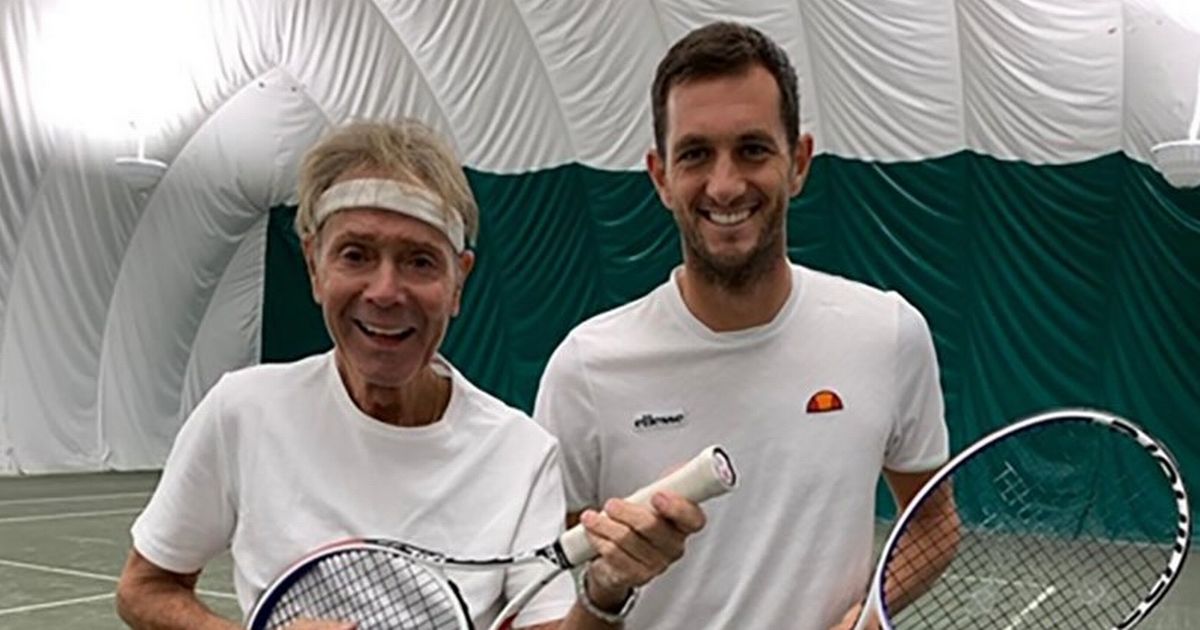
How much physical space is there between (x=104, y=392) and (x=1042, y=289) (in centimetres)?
1087

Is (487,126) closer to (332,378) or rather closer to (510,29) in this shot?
(510,29)

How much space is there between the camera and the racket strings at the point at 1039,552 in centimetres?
220

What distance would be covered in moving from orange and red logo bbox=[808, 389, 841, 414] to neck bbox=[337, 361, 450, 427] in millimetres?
574

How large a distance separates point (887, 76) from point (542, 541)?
896 centimetres

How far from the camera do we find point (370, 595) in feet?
6.03

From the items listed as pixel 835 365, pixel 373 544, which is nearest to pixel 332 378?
pixel 373 544

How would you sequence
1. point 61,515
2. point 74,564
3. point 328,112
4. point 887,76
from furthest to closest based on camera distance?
1. point 328,112
2. point 61,515
3. point 887,76
4. point 74,564

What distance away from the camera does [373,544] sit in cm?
175

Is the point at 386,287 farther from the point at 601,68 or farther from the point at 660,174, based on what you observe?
the point at 601,68

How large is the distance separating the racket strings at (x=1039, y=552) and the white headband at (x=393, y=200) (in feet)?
2.77

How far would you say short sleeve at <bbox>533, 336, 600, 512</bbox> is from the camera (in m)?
2.15

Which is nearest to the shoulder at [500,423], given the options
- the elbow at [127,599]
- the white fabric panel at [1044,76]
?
the elbow at [127,599]

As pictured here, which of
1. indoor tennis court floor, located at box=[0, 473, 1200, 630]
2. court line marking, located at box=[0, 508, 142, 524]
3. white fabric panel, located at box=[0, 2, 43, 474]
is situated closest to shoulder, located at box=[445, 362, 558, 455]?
indoor tennis court floor, located at box=[0, 473, 1200, 630]

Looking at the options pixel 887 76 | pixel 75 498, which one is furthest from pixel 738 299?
pixel 75 498
